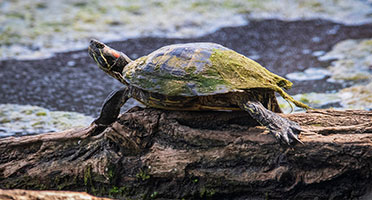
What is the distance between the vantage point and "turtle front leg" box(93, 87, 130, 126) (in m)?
1.68

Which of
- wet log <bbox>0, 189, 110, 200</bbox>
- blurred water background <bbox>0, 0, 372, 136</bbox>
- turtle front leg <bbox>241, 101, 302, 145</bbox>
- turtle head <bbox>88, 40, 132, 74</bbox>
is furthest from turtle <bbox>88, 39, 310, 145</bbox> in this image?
blurred water background <bbox>0, 0, 372, 136</bbox>

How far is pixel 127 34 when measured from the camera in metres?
Result: 4.09

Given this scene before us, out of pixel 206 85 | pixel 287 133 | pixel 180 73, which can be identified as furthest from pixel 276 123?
pixel 180 73

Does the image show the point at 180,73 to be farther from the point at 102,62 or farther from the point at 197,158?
the point at 102,62

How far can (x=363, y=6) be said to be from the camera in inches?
177

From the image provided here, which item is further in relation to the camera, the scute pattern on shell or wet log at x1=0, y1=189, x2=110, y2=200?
the scute pattern on shell

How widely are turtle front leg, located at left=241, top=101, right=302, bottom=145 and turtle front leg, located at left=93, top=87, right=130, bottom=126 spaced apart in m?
0.57

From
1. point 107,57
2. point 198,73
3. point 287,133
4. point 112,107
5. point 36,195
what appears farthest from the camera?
point 107,57

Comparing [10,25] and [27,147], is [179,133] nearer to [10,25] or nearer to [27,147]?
[27,147]

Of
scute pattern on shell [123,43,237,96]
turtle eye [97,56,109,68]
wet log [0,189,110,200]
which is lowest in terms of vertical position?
wet log [0,189,110,200]

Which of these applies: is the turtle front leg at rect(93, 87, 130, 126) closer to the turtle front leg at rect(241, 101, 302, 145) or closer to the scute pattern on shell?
the scute pattern on shell

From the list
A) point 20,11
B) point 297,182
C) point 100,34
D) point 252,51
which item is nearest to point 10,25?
point 20,11

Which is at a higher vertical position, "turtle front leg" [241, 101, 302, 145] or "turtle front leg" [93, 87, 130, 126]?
"turtle front leg" [241, 101, 302, 145]

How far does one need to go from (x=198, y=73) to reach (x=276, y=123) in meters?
0.36
